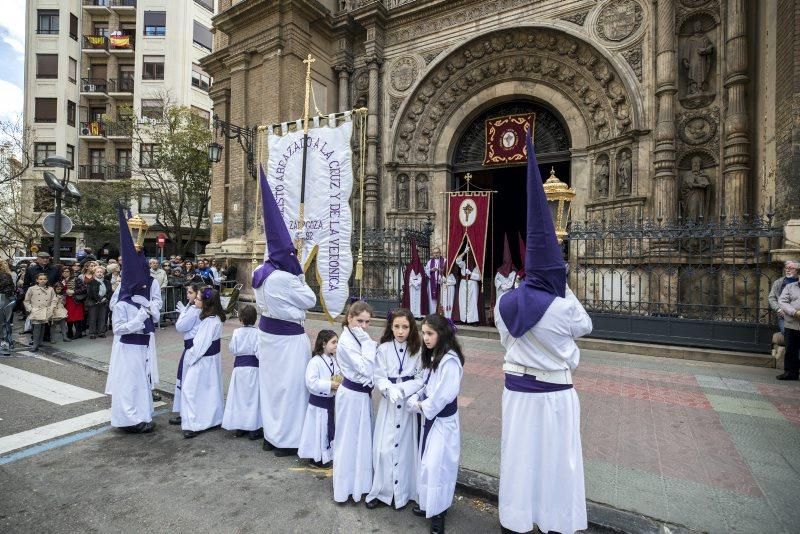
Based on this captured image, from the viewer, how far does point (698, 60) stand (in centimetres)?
1070

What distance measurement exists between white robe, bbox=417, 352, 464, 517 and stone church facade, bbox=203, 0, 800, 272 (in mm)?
5238

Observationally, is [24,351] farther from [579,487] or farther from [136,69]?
[136,69]

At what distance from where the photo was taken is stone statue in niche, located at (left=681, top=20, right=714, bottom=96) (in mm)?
10609

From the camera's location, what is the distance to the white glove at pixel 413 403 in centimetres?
315

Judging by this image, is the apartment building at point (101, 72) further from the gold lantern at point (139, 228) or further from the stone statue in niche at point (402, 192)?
the gold lantern at point (139, 228)

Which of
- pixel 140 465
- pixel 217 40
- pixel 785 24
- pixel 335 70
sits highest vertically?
pixel 217 40

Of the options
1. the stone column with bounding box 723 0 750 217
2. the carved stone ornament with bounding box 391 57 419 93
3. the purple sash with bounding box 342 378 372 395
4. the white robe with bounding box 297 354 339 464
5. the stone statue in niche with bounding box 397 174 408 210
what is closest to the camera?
the purple sash with bounding box 342 378 372 395

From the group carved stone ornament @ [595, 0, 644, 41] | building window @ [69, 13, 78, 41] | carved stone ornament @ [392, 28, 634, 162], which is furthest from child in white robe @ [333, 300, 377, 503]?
building window @ [69, 13, 78, 41]

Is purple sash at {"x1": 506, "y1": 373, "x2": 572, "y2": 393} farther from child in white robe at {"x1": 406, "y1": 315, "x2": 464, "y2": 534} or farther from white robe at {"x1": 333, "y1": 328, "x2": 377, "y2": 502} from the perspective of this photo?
white robe at {"x1": 333, "y1": 328, "x2": 377, "y2": 502}

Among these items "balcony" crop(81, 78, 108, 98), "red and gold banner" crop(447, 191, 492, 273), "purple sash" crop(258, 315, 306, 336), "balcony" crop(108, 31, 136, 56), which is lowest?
"purple sash" crop(258, 315, 306, 336)

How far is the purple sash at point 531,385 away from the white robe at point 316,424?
172cm

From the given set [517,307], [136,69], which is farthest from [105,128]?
[517,307]

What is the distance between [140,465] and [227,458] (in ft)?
2.42

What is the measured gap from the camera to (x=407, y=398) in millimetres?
3256
